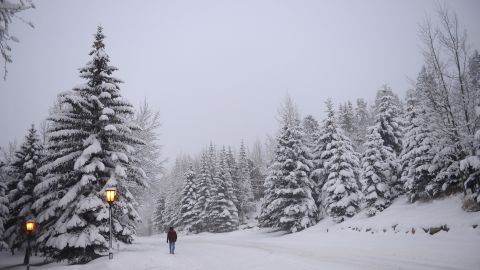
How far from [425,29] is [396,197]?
15549 mm

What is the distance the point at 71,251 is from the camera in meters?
16.6

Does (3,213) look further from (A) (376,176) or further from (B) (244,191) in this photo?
(B) (244,191)

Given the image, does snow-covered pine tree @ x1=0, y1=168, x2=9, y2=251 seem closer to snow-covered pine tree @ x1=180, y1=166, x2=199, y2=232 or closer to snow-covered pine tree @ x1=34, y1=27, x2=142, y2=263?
snow-covered pine tree @ x1=34, y1=27, x2=142, y2=263

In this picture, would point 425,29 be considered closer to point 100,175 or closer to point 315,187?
point 315,187

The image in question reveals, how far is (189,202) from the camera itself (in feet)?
175

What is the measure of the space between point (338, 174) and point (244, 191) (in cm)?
3412

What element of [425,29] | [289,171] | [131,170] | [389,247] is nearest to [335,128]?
[289,171]

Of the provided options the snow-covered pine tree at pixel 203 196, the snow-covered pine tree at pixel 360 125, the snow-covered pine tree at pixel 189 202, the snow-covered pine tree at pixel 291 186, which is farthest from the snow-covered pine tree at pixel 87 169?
the snow-covered pine tree at pixel 360 125

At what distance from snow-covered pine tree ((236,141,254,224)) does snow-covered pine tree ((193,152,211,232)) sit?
29.1 ft

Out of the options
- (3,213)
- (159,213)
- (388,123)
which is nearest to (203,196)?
(159,213)

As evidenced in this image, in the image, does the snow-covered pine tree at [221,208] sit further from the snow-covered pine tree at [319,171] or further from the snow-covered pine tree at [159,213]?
the snow-covered pine tree at [159,213]

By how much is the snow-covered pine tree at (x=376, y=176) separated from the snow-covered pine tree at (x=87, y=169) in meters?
20.5

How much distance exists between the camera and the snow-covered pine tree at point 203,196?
5062cm

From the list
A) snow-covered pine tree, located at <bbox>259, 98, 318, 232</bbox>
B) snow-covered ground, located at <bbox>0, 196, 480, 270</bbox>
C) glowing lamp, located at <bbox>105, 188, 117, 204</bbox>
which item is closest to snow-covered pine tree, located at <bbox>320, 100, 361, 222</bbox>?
snow-covered pine tree, located at <bbox>259, 98, 318, 232</bbox>
